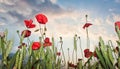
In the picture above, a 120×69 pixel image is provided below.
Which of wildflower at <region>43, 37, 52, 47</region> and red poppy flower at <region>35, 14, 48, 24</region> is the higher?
red poppy flower at <region>35, 14, 48, 24</region>

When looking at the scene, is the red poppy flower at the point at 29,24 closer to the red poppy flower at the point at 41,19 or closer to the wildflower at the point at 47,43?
the red poppy flower at the point at 41,19

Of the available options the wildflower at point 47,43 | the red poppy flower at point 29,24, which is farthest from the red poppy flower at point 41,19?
the wildflower at point 47,43

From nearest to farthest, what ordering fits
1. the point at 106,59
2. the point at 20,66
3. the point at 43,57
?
1. the point at 106,59
2. the point at 20,66
3. the point at 43,57

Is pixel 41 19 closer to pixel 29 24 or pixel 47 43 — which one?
pixel 29 24

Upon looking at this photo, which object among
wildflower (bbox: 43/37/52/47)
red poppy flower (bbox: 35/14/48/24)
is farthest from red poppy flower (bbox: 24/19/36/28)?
wildflower (bbox: 43/37/52/47)

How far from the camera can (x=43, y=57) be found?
462 cm

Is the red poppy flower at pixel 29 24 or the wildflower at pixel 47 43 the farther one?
the red poppy flower at pixel 29 24

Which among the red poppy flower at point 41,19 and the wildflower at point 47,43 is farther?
the red poppy flower at point 41,19

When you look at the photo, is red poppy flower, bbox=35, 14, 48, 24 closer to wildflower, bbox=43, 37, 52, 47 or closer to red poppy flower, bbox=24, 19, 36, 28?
red poppy flower, bbox=24, 19, 36, 28

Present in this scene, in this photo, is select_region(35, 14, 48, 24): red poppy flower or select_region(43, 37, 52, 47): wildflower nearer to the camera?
select_region(43, 37, 52, 47): wildflower

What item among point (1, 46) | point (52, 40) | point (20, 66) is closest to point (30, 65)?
point (20, 66)

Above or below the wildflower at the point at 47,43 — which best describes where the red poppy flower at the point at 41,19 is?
above

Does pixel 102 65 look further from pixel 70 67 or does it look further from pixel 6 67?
pixel 70 67

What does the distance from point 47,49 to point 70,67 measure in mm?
1744
